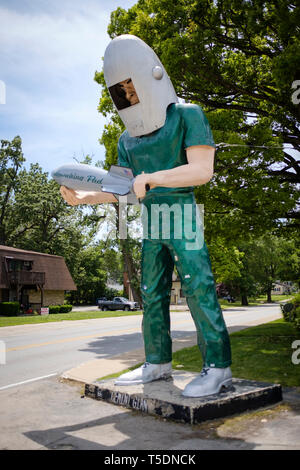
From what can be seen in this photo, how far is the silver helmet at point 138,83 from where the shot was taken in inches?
153

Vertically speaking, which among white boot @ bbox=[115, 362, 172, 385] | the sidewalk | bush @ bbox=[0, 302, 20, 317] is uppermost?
white boot @ bbox=[115, 362, 172, 385]

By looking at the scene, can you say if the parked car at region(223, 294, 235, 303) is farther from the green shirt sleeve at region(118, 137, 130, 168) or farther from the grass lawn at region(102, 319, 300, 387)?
the green shirt sleeve at region(118, 137, 130, 168)

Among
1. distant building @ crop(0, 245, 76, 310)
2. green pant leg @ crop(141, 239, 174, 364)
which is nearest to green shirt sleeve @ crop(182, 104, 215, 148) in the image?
green pant leg @ crop(141, 239, 174, 364)

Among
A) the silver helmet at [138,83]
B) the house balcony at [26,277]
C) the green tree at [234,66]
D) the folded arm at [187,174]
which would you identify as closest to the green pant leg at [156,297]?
the folded arm at [187,174]

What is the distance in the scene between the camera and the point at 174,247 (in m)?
3.95

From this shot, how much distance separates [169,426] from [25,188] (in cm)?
3778

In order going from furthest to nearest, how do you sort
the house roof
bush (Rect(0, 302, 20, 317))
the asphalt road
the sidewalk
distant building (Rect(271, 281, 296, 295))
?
the house roof < bush (Rect(0, 302, 20, 317)) < distant building (Rect(271, 281, 296, 295)) < the asphalt road < the sidewalk

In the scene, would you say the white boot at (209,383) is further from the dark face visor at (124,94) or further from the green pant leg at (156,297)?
the dark face visor at (124,94)

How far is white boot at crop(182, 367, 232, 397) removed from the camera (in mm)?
3582

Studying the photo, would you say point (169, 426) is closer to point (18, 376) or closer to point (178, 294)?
point (18, 376)

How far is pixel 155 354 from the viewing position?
4191 mm

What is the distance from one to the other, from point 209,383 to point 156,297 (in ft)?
3.09

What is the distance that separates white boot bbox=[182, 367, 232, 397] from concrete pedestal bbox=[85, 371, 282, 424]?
2.1 inches

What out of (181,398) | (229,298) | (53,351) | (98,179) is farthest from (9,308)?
(229,298)
